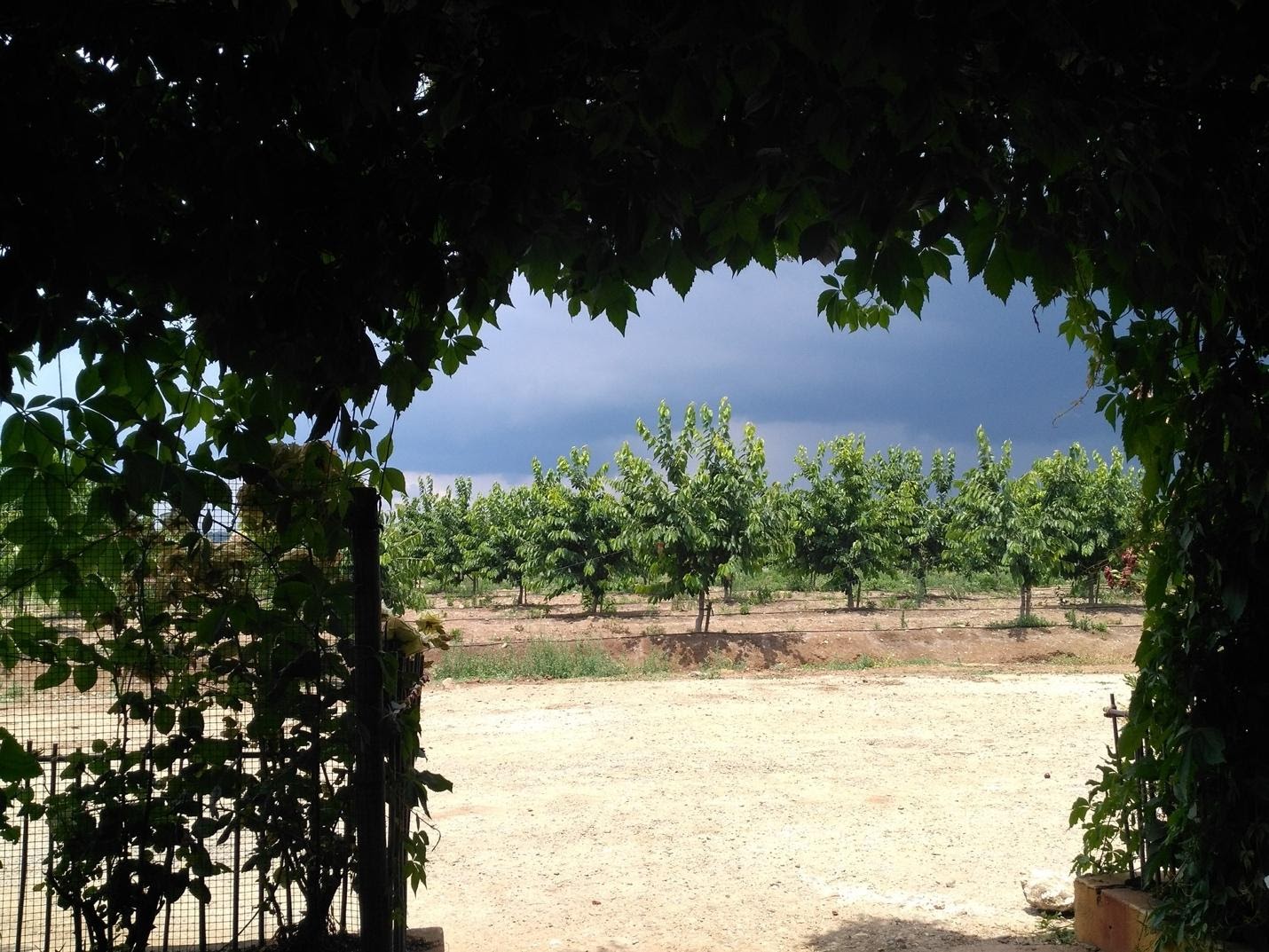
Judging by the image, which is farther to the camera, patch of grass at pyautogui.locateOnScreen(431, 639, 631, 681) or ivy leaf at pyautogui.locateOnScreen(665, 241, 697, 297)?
patch of grass at pyautogui.locateOnScreen(431, 639, 631, 681)

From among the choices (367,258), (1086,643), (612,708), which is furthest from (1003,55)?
(1086,643)

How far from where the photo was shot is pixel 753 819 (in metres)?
8.01

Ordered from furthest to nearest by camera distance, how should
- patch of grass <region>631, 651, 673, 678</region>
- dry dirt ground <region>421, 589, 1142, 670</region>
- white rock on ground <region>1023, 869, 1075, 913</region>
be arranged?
dry dirt ground <region>421, 589, 1142, 670</region> → patch of grass <region>631, 651, 673, 678</region> → white rock on ground <region>1023, 869, 1075, 913</region>

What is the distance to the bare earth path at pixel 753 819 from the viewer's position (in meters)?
5.66

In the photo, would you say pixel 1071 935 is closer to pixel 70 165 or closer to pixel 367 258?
pixel 367 258

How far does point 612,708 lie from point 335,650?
1143 cm

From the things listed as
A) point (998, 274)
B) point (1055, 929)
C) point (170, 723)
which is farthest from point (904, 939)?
point (170, 723)

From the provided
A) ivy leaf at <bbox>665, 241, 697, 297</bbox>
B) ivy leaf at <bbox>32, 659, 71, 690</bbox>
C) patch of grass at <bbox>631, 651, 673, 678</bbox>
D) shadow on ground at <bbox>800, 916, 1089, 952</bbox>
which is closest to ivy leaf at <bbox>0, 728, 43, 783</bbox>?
ivy leaf at <bbox>32, 659, 71, 690</bbox>

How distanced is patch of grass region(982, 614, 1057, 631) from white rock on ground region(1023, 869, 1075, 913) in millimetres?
16536

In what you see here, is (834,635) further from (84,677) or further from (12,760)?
(12,760)

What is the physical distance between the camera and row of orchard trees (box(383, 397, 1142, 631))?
73.4ft

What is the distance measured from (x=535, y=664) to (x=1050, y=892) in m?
13.3

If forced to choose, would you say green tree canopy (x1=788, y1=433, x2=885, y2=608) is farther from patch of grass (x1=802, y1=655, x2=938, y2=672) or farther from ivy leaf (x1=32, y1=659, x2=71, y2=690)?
ivy leaf (x1=32, y1=659, x2=71, y2=690)

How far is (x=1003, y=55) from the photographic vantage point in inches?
92.0
